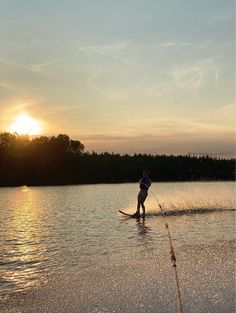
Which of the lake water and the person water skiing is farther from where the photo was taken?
the person water skiing

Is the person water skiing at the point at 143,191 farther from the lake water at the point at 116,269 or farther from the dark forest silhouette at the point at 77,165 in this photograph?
the dark forest silhouette at the point at 77,165

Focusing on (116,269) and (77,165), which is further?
(77,165)

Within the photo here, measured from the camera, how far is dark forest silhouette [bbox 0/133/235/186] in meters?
102

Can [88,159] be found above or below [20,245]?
above

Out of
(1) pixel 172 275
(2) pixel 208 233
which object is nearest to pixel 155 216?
(2) pixel 208 233

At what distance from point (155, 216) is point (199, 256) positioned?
1082cm

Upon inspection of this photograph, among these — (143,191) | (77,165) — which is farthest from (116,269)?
(77,165)

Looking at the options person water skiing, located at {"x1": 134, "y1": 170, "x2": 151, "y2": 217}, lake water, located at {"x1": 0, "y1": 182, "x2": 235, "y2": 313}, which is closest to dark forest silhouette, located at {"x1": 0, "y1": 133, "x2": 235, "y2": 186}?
person water skiing, located at {"x1": 134, "y1": 170, "x2": 151, "y2": 217}

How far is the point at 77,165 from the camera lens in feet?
364

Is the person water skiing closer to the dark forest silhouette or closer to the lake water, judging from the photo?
the lake water

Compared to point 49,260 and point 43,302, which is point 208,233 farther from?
point 43,302

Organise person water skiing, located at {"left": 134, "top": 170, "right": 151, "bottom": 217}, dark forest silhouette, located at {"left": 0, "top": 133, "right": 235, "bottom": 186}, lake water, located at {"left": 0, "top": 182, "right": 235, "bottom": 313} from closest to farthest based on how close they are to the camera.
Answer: lake water, located at {"left": 0, "top": 182, "right": 235, "bottom": 313}
person water skiing, located at {"left": 134, "top": 170, "right": 151, "bottom": 217}
dark forest silhouette, located at {"left": 0, "top": 133, "right": 235, "bottom": 186}

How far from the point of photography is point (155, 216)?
2191 cm

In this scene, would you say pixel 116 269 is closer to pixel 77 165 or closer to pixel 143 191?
pixel 143 191
